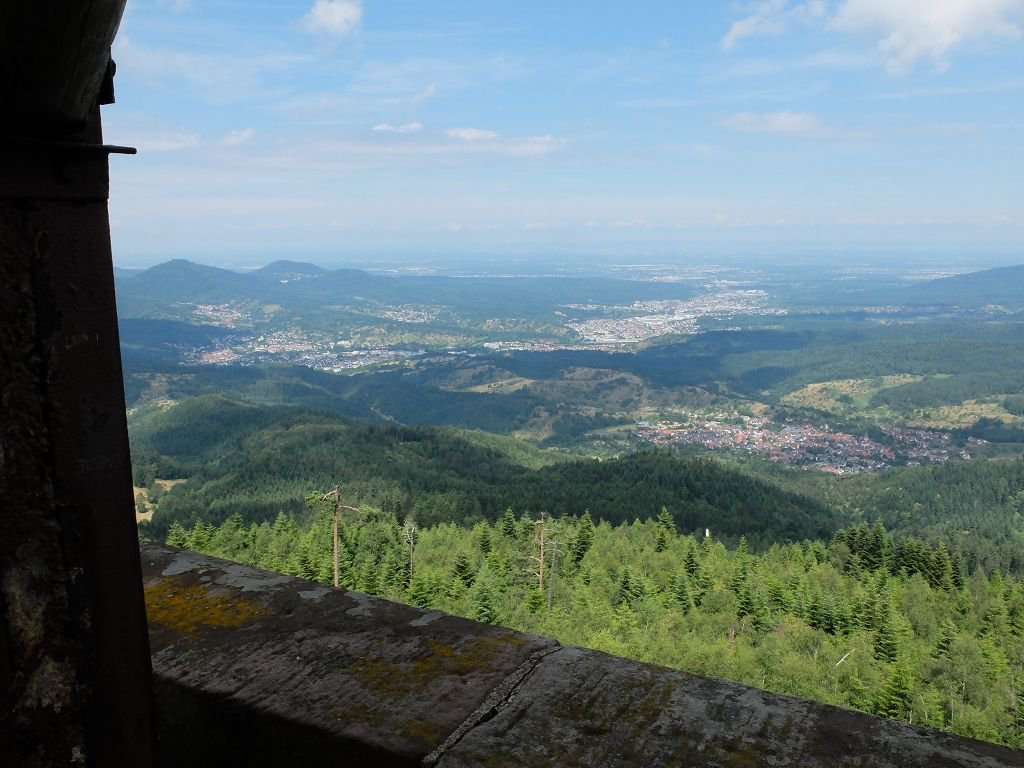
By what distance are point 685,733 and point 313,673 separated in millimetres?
931

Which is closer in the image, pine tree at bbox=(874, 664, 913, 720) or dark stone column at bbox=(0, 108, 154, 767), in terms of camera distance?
dark stone column at bbox=(0, 108, 154, 767)

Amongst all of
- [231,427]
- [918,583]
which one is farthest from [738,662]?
[231,427]

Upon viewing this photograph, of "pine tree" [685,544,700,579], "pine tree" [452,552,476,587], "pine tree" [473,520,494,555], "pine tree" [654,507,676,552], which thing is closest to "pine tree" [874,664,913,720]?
"pine tree" [685,544,700,579]

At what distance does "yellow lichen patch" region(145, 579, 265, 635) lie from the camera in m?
2.20

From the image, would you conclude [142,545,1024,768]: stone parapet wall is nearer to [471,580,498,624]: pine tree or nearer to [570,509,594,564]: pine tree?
[471,580,498,624]: pine tree

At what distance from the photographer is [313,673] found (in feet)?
6.15

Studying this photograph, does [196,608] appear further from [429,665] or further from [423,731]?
[423,731]

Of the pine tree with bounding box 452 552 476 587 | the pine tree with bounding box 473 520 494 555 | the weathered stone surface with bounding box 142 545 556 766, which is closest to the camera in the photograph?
the weathered stone surface with bounding box 142 545 556 766

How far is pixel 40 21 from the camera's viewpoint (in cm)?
101

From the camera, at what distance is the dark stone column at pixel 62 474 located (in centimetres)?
117

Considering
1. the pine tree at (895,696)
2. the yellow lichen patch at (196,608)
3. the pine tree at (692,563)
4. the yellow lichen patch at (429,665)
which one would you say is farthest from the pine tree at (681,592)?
the yellow lichen patch at (429,665)

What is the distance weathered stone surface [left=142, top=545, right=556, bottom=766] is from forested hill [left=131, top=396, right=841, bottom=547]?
6621cm

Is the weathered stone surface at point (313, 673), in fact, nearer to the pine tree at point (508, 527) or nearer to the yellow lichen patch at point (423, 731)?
the yellow lichen patch at point (423, 731)

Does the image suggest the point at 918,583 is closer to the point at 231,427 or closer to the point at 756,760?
the point at 756,760
